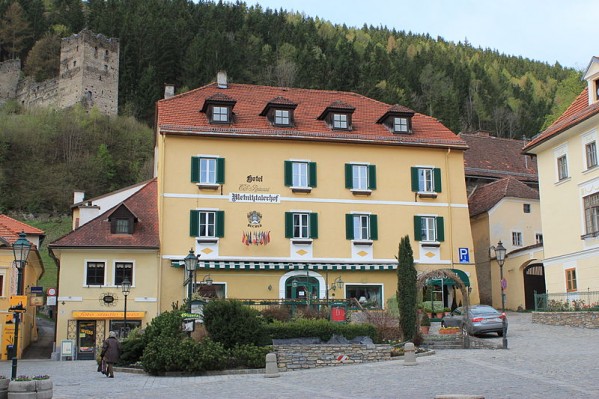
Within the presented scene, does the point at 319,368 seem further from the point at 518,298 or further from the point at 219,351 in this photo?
the point at 518,298

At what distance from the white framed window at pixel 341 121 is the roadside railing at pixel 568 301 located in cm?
1352

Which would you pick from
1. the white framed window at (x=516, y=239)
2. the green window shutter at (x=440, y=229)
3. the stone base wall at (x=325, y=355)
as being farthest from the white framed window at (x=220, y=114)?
the white framed window at (x=516, y=239)

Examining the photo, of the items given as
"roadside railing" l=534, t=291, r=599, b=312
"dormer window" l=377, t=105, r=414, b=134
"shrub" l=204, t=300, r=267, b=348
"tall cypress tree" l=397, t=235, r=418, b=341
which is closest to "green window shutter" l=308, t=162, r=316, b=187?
"dormer window" l=377, t=105, r=414, b=134

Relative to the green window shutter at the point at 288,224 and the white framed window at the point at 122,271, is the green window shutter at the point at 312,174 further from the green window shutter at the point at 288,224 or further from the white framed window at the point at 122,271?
the white framed window at the point at 122,271

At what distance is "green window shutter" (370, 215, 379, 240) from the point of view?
133ft

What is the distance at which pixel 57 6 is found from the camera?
404ft

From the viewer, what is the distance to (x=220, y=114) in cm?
4078

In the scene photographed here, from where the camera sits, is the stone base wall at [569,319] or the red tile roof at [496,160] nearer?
the stone base wall at [569,319]

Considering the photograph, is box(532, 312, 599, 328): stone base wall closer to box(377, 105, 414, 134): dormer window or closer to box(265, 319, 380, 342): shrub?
box(265, 319, 380, 342): shrub

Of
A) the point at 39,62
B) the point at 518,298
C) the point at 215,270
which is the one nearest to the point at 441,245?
the point at 518,298

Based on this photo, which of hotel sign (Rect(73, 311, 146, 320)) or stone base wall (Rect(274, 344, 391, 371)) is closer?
stone base wall (Rect(274, 344, 391, 371))

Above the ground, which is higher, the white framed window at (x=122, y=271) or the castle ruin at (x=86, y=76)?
the castle ruin at (x=86, y=76)

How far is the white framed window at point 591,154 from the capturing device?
3481cm

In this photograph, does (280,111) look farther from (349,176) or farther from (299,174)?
(349,176)
